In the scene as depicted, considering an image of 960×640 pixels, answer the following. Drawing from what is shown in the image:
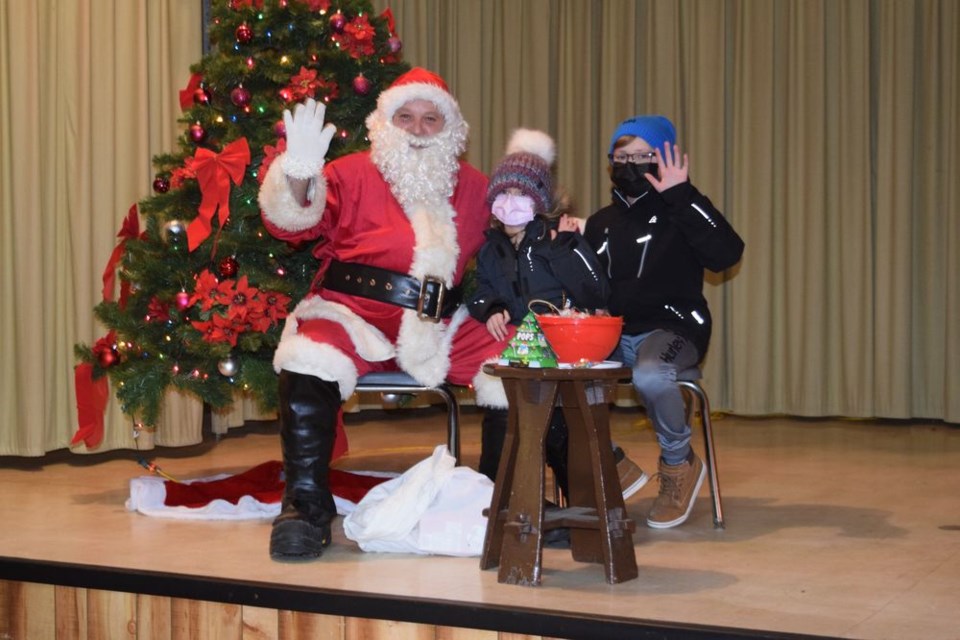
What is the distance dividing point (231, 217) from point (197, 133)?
0.29 meters

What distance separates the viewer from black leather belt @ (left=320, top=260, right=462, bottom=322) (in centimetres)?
331

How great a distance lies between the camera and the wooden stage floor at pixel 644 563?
2363 mm

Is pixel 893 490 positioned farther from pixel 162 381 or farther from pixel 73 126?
pixel 73 126

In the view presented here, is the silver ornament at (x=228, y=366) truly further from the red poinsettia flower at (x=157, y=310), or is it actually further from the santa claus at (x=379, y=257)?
the santa claus at (x=379, y=257)

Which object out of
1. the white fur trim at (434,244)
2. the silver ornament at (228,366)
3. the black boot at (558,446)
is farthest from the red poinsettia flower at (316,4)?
the black boot at (558,446)

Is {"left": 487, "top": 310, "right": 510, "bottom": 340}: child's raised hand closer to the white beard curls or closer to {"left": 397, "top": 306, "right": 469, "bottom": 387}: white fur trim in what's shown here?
{"left": 397, "top": 306, "right": 469, "bottom": 387}: white fur trim

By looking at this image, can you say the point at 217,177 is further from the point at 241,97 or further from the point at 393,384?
the point at 393,384

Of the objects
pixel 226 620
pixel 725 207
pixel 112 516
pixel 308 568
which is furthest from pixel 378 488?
pixel 725 207

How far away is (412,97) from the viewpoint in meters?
3.46

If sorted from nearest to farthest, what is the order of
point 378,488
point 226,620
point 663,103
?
point 226,620
point 378,488
point 663,103

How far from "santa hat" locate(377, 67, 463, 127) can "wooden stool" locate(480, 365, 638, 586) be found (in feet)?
3.43

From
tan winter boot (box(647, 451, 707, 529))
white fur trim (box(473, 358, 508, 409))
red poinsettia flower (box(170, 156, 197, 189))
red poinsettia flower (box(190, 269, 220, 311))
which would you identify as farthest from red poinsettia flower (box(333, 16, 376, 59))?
tan winter boot (box(647, 451, 707, 529))

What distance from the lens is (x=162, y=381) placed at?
3.69 metres

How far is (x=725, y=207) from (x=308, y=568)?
11.4 ft
